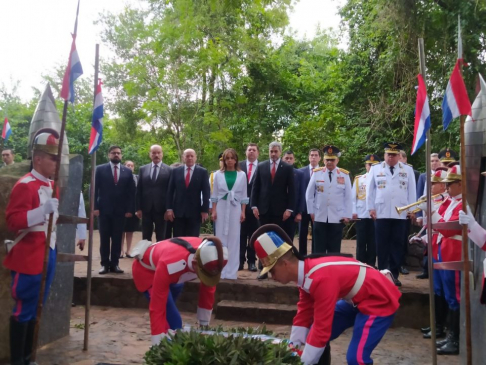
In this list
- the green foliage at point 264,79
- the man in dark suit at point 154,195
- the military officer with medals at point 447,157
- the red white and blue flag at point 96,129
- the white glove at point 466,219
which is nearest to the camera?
the white glove at point 466,219

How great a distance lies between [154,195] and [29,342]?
382 cm

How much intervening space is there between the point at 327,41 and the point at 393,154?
2602 cm

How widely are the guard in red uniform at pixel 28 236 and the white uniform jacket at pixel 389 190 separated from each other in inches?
179

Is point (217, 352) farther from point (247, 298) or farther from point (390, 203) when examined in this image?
point (390, 203)

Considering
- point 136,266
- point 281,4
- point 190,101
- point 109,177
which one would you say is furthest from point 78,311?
point 281,4

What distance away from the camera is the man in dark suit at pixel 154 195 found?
327 inches

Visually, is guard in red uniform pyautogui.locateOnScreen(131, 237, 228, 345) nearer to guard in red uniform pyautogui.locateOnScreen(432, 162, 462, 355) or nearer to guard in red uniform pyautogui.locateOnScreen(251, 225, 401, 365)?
guard in red uniform pyautogui.locateOnScreen(251, 225, 401, 365)

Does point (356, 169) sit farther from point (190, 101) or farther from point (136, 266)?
point (136, 266)

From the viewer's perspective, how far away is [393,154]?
7707 millimetres

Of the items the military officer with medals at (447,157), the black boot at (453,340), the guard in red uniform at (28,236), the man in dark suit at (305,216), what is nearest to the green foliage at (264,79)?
the military officer with medals at (447,157)

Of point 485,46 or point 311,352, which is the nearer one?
point 311,352

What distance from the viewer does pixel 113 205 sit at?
26.6ft

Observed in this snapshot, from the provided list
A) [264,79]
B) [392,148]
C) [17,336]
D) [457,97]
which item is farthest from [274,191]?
[264,79]

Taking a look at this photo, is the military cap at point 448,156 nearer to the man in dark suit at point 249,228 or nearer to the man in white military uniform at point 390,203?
the man in white military uniform at point 390,203
